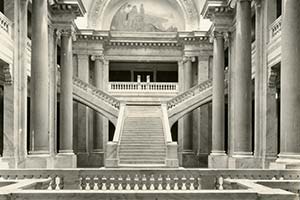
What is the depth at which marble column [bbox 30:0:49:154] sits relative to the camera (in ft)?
59.2

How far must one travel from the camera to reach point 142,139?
23.4m

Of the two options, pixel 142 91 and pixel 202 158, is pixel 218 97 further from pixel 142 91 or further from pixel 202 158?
pixel 142 91

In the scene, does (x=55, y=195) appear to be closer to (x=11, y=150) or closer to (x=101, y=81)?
(x=11, y=150)

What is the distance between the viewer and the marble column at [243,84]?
19.2 m

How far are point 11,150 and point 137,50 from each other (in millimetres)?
16593

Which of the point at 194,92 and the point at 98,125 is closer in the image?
the point at 194,92

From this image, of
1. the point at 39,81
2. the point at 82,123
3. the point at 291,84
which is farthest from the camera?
the point at 82,123

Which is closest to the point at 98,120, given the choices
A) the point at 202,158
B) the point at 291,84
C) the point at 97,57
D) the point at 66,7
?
the point at 97,57

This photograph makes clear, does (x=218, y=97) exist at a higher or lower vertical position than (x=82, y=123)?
higher

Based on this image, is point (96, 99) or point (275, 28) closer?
point (275, 28)

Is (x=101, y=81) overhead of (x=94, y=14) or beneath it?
beneath

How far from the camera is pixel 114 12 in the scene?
110 ft

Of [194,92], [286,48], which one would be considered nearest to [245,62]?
[286,48]

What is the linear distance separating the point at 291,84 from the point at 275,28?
17.1 feet
